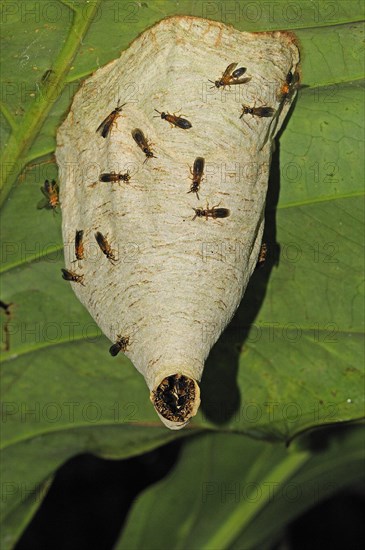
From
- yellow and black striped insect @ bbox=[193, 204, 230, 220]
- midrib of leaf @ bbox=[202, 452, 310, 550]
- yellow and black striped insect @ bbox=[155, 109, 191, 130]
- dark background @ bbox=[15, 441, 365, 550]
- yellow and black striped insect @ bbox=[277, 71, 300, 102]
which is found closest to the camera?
yellow and black striped insect @ bbox=[193, 204, 230, 220]

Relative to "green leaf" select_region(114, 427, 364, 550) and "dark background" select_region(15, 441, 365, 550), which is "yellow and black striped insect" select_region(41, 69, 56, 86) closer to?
"green leaf" select_region(114, 427, 364, 550)

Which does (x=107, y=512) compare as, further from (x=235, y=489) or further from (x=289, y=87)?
(x=289, y=87)

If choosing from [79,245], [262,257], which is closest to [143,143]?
[79,245]

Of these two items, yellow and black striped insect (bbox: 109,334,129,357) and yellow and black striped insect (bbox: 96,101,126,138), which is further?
yellow and black striped insect (bbox: 96,101,126,138)

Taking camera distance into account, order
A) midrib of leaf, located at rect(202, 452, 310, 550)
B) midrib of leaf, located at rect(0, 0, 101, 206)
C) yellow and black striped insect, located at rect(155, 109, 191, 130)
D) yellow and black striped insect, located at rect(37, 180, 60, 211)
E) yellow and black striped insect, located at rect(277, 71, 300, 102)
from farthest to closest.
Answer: midrib of leaf, located at rect(202, 452, 310, 550) < yellow and black striped insect, located at rect(37, 180, 60, 211) < midrib of leaf, located at rect(0, 0, 101, 206) < yellow and black striped insect, located at rect(277, 71, 300, 102) < yellow and black striped insect, located at rect(155, 109, 191, 130)

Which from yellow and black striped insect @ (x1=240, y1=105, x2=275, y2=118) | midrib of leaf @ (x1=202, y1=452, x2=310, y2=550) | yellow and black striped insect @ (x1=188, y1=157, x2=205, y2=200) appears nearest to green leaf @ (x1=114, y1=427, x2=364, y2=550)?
midrib of leaf @ (x1=202, y1=452, x2=310, y2=550)

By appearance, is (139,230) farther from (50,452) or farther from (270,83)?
(50,452)

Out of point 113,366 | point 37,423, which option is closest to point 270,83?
point 113,366

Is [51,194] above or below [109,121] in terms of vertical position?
below
